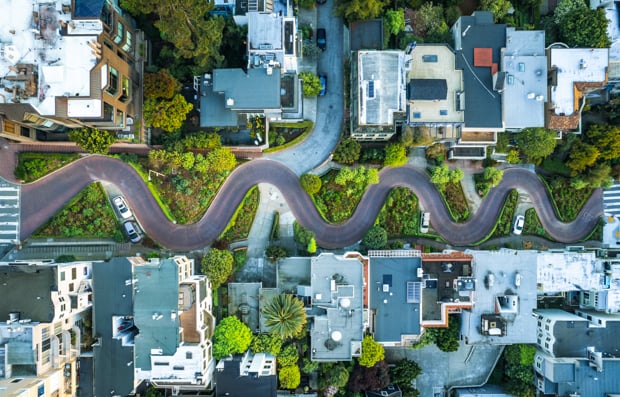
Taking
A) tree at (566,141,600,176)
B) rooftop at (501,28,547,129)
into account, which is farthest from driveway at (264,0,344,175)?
tree at (566,141,600,176)

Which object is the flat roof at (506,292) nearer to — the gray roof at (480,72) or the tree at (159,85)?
the gray roof at (480,72)

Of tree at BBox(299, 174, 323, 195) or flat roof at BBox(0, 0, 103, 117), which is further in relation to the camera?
tree at BBox(299, 174, 323, 195)

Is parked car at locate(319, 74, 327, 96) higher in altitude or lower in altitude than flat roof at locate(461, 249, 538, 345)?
higher

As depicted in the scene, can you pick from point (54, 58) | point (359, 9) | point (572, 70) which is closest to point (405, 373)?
point (572, 70)

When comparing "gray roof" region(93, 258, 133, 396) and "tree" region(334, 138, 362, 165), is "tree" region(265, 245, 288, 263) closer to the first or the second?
"tree" region(334, 138, 362, 165)

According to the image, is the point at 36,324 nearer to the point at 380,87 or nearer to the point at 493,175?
the point at 380,87
